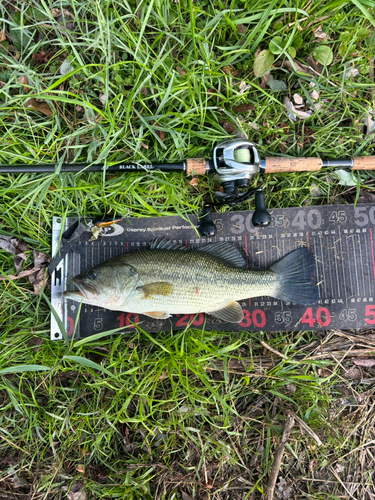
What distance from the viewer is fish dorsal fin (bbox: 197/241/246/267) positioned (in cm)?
322

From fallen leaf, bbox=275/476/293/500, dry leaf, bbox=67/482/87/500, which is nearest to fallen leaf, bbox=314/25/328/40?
fallen leaf, bbox=275/476/293/500

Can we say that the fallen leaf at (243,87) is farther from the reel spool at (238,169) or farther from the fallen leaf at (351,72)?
the fallen leaf at (351,72)

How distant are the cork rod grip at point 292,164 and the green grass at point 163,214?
0.65 ft

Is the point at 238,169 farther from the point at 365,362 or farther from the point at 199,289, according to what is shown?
the point at 365,362

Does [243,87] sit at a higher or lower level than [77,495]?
higher

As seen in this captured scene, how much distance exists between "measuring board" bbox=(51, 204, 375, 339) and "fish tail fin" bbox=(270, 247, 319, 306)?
11 centimetres

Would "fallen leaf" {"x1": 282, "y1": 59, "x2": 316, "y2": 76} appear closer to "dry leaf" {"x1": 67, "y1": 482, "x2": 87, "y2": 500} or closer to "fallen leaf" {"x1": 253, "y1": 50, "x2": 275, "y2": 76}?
"fallen leaf" {"x1": 253, "y1": 50, "x2": 275, "y2": 76}

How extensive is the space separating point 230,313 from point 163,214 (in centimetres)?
122

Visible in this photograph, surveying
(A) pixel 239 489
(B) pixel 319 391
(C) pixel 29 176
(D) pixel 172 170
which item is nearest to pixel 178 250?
(D) pixel 172 170

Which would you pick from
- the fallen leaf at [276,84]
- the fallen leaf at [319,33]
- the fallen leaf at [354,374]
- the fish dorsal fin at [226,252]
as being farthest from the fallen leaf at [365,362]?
the fallen leaf at [319,33]

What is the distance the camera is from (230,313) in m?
3.07

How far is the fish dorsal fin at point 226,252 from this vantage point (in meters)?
3.22

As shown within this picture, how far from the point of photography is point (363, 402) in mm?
3221

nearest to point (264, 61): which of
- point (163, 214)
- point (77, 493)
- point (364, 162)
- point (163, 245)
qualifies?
point (364, 162)
